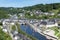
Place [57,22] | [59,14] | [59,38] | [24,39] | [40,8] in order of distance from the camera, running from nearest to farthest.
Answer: [24,39] < [59,38] < [57,22] < [59,14] < [40,8]

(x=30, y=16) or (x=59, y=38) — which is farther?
(x=30, y=16)

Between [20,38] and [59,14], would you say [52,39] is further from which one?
[59,14]

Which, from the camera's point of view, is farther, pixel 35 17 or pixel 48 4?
pixel 48 4

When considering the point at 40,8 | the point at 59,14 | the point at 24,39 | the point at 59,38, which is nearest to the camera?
the point at 24,39

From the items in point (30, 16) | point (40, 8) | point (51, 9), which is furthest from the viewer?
point (40, 8)

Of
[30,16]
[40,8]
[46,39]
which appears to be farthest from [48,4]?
[46,39]

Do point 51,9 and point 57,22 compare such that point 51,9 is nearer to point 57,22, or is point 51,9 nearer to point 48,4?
point 48,4

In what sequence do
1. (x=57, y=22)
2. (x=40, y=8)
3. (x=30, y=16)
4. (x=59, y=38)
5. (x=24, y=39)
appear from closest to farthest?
1. (x=24, y=39)
2. (x=59, y=38)
3. (x=57, y=22)
4. (x=30, y=16)
5. (x=40, y=8)

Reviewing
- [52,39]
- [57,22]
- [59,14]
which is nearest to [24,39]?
[52,39]
